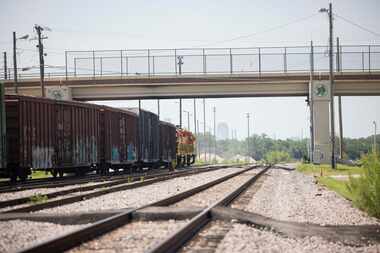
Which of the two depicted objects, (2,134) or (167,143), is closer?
(2,134)

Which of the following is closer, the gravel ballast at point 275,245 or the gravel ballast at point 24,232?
the gravel ballast at point 275,245

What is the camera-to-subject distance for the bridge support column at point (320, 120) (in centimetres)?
5003

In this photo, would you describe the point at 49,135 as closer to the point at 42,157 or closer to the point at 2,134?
the point at 42,157

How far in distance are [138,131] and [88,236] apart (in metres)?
26.7

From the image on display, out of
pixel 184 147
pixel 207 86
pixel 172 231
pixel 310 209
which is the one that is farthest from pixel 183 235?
pixel 184 147

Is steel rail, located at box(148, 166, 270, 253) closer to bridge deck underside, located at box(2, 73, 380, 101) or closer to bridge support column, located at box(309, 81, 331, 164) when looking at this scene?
bridge deck underside, located at box(2, 73, 380, 101)

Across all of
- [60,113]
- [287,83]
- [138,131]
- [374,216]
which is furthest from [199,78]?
[374,216]

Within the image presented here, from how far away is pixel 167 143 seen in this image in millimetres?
44125

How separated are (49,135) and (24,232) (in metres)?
15.0

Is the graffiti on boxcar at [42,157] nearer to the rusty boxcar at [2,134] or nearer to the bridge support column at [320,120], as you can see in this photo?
the rusty boxcar at [2,134]

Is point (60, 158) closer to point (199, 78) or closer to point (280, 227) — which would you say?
point (280, 227)

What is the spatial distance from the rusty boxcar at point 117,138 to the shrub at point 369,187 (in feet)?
59.6

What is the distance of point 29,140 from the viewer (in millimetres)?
22016

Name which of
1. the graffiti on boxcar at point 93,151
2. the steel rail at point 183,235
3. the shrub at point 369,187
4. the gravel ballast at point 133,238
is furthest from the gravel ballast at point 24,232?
the graffiti on boxcar at point 93,151
